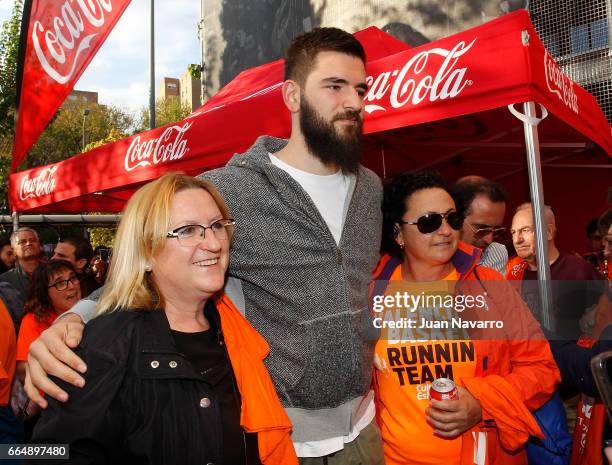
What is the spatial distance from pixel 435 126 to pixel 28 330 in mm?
3602

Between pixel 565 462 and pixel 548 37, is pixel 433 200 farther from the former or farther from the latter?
pixel 548 37

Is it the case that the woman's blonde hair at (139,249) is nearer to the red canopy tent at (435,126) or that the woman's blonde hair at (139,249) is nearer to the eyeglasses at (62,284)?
the red canopy tent at (435,126)

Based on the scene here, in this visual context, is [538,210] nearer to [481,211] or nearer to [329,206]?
[481,211]

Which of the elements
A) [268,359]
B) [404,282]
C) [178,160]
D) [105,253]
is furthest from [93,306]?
[105,253]

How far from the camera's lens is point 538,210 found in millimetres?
3064

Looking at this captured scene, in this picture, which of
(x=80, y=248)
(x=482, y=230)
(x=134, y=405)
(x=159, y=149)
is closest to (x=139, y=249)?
(x=134, y=405)

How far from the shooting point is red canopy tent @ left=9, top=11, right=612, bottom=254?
3.06m

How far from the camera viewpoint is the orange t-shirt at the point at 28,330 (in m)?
3.71

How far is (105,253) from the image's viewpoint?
32.0 feet

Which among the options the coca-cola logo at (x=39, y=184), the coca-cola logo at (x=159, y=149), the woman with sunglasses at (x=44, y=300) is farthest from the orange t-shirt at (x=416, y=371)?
the coca-cola logo at (x=39, y=184)

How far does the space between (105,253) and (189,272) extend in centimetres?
867

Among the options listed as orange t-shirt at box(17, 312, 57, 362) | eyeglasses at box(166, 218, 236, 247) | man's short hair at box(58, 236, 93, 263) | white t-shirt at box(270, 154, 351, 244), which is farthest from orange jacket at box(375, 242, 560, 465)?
man's short hair at box(58, 236, 93, 263)

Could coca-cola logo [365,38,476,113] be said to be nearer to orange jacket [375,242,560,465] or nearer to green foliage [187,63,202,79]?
orange jacket [375,242,560,465]

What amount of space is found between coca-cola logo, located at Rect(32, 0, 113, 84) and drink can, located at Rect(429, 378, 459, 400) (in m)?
3.56
